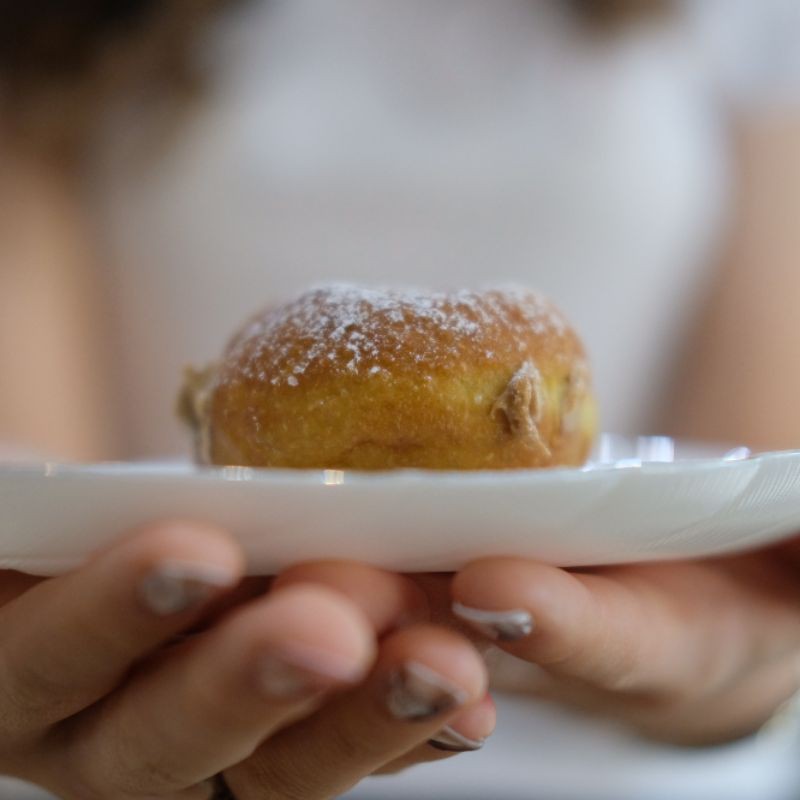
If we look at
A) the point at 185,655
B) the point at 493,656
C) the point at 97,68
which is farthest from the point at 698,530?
the point at 97,68

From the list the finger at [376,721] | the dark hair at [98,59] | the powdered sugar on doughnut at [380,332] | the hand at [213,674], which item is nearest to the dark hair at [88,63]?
the dark hair at [98,59]

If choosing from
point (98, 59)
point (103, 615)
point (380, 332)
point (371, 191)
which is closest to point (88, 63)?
point (98, 59)

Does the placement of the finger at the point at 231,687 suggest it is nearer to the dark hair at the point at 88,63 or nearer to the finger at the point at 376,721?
the finger at the point at 376,721

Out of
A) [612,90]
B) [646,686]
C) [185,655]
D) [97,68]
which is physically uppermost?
[97,68]

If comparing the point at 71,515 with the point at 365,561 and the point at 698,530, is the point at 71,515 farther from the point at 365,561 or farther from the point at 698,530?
the point at 698,530

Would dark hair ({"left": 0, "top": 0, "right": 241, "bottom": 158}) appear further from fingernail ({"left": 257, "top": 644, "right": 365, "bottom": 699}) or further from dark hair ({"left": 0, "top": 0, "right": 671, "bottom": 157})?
fingernail ({"left": 257, "top": 644, "right": 365, "bottom": 699})

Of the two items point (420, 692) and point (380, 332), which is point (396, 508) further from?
point (380, 332)

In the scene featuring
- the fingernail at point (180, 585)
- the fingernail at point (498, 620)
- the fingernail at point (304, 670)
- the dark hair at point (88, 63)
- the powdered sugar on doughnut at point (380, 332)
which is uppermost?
the dark hair at point (88, 63)
